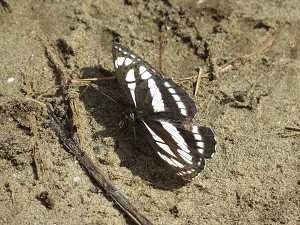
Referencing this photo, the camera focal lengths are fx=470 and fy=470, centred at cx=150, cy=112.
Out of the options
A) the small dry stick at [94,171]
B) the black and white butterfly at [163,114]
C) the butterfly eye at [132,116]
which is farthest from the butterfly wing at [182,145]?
the small dry stick at [94,171]

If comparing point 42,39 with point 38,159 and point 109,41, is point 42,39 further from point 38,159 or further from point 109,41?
point 38,159

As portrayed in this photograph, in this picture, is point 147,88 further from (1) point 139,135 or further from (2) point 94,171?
(2) point 94,171

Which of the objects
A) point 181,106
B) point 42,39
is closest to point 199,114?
point 181,106

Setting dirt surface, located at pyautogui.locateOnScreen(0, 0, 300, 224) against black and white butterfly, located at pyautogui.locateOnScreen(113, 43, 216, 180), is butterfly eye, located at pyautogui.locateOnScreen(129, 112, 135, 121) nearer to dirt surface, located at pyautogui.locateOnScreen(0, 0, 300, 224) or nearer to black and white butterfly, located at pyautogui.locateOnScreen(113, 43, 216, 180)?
black and white butterfly, located at pyautogui.locateOnScreen(113, 43, 216, 180)

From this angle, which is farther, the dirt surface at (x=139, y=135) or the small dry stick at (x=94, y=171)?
the dirt surface at (x=139, y=135)

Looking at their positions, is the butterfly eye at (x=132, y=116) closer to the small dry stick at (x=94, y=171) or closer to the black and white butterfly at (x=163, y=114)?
the black and white butterfly at (x=163, y=114)

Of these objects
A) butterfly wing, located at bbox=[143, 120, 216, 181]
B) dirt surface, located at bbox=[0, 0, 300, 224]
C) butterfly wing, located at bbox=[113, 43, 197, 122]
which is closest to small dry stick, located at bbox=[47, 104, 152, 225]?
dirt surface, located at bbox=[0, 0, 300, 224]
